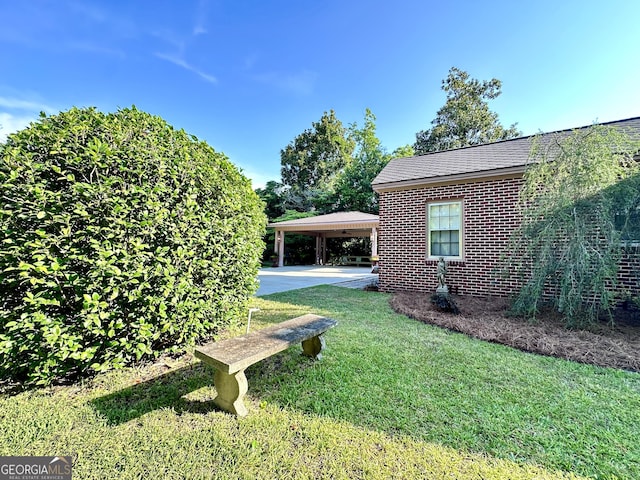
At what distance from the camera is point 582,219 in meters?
4.36

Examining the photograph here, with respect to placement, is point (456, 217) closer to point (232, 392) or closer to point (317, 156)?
point (232, 392)

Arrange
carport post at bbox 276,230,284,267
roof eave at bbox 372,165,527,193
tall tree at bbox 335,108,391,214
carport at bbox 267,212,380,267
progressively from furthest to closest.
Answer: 1. tall tree at bbox 335,108,391,214
2. carport post at bbox 276,230,284,267
3. carport at bbox 267,212,380,267
4. roof eave at bbox 372,165,527,193

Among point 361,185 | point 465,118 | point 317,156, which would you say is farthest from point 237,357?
point 465,118

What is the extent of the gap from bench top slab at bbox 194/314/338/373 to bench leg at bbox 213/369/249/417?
0.52 ft

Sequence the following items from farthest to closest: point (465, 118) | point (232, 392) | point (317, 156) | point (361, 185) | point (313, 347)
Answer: point (317, 156), point (465, 118), point (361, 185), point (313, 347), point (232, 392)

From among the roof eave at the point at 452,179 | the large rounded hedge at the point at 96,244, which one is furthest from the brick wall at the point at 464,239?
the large rounded hedge at the point at 96,244

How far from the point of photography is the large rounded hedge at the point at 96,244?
2225 mm

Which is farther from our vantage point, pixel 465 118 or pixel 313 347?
pixel 465 118

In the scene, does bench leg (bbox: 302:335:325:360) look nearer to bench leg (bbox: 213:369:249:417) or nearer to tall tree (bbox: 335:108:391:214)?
bench leg (bbox: 213:369:249:417)

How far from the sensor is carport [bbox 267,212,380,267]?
46.1 ft

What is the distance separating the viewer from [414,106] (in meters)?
20.3

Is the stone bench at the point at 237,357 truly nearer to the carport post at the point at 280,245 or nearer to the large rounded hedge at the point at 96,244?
the large rounded hedge at the point at 96,244

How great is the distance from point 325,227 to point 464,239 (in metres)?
8.44

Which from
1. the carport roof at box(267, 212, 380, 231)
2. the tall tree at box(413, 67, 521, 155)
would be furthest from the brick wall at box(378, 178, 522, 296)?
the tall tree at box(413, 67, 521, 155)
